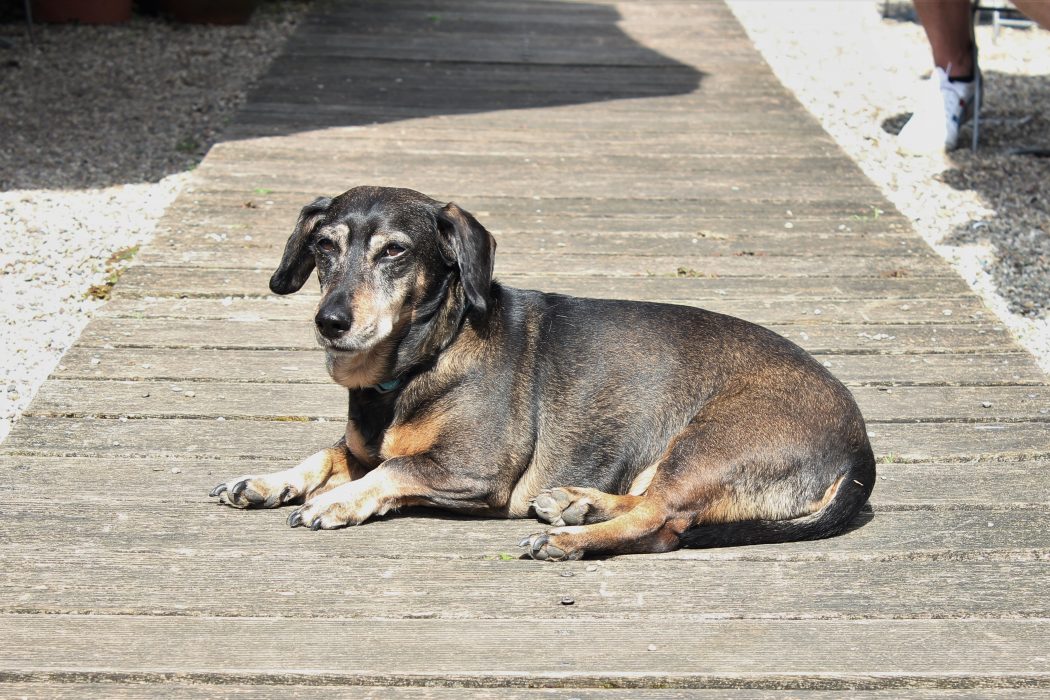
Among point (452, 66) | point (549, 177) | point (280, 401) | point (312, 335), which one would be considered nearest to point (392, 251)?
point (280, 401)

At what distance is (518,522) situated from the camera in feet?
11.7

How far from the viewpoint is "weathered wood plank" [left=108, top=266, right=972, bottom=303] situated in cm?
533

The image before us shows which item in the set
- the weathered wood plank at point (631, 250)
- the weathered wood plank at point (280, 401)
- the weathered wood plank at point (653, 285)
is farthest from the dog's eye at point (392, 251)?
the weathered wood plank at point (631, 250)

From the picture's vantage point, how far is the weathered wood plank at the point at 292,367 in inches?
178

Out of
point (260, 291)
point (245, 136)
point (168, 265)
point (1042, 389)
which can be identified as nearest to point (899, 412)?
point (1042, 389)

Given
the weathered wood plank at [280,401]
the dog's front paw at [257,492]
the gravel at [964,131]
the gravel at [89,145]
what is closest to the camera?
the dog's front paw at [257,492]

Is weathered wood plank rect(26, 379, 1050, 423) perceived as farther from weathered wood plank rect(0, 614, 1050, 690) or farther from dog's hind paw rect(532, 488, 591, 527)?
weathered wood plank rect(0, 614, 1050, 690)

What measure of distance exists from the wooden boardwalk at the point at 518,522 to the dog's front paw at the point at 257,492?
5 cm

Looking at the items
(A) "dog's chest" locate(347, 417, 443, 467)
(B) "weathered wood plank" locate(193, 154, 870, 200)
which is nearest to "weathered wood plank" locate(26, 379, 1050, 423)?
(A) "dog's chest" locate(347, 417, 443, 467)

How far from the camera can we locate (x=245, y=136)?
295 inches

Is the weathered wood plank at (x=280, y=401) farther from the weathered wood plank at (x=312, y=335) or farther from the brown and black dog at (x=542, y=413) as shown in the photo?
the brown and black dog at (x=542, y=413)

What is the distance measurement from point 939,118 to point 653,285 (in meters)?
3.45

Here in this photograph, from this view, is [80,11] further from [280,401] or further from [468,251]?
[468,251]

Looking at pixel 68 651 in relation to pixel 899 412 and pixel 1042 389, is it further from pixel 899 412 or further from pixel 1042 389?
pixel 1042 389
